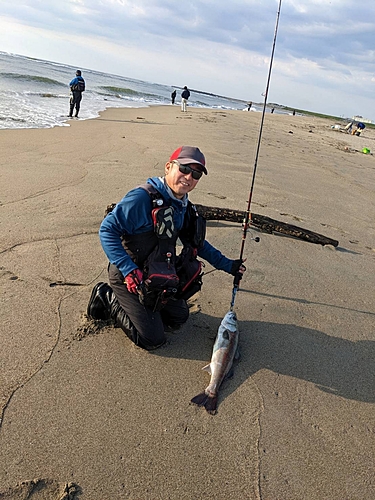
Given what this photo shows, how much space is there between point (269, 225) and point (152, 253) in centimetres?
309

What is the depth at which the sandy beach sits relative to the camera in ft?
8.09

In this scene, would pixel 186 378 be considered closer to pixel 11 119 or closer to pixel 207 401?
pixel 207 401

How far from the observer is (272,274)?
16.7 feet

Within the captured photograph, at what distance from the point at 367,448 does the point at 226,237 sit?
352 cm

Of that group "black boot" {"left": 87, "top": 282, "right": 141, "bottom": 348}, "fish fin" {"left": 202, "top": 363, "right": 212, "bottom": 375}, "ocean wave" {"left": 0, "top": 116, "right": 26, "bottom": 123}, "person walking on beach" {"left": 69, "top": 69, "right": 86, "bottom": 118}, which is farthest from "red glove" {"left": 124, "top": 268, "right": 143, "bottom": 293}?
"person walking on beach" {"left": 69, "top": 69, "right": 86, "bottom": 118}

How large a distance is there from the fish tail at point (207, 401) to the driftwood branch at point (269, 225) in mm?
3453

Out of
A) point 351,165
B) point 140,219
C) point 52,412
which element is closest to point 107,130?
point 351,165

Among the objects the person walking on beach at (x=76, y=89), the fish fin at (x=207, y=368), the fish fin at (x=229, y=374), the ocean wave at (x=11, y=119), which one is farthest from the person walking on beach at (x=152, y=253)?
the person walking on beach at (x=76, y=89)

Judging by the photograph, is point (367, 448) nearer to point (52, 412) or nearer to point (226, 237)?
point (52, 412)

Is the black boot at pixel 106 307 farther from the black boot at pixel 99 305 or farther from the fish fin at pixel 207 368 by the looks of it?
the fish fin at pixel 207 368

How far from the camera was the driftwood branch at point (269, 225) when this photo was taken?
606 cm

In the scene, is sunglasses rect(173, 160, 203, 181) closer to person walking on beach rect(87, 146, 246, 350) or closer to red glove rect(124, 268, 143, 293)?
person walking on beach rect(87, 146, 246, 350)

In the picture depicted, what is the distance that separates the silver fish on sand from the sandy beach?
74 millimetres

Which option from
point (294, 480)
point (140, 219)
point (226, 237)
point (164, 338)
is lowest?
point (294, 480)
